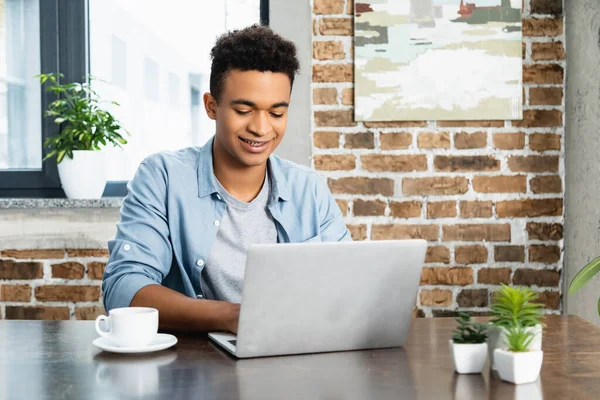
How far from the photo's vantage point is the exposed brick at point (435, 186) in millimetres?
2662

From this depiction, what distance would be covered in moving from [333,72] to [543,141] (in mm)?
816

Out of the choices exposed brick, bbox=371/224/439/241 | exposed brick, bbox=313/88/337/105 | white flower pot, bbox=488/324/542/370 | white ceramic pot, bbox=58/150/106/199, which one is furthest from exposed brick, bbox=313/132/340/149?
white flower pot, bbox=488/324/542/370

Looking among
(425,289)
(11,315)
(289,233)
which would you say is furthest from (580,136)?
(11,315)

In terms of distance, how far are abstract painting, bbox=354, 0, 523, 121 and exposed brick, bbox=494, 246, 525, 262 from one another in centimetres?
48

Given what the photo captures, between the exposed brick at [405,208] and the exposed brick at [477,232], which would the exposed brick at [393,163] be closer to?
the exposed brick at [405,208]

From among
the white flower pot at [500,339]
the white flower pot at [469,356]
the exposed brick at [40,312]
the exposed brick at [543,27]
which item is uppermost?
the exposed brick at [543,27]

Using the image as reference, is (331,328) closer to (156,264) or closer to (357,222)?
(156,264)

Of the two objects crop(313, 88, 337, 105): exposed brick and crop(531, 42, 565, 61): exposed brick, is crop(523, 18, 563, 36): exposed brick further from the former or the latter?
crop(313, 88, 337, 105): exposed brick

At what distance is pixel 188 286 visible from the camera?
175 cm

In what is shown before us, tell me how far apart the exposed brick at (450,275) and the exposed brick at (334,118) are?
0.62m

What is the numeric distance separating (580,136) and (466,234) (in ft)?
1.73

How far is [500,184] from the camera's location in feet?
8.74

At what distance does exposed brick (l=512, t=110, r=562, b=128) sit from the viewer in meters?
2.65

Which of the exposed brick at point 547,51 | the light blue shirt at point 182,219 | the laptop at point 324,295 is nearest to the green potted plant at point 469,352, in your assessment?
the laptop at point 324,295
